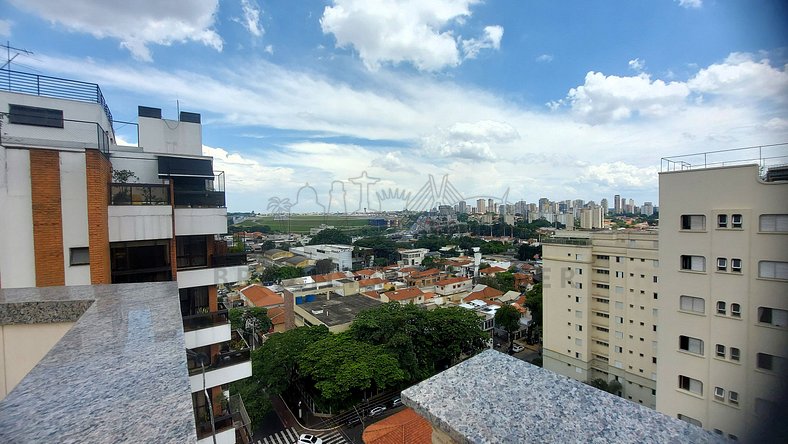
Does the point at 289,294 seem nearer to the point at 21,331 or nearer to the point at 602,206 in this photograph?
the point at 21,331

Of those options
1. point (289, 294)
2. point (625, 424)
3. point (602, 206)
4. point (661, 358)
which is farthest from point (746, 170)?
point (602, 206)

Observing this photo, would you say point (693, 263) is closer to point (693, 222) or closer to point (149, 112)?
point (693, 222)

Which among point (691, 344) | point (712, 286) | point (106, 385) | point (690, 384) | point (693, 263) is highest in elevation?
point (106, 385)

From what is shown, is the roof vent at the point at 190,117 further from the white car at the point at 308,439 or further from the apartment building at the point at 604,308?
the apartment building at the point at 604,308

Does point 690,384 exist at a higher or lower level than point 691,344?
lower

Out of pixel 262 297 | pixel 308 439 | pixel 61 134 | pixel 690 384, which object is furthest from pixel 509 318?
pixel 61 134

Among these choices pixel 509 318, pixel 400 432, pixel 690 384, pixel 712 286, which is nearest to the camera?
pixel 712 286
